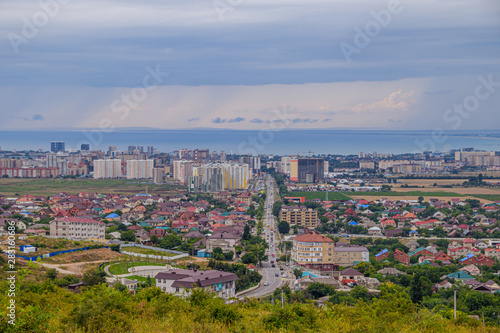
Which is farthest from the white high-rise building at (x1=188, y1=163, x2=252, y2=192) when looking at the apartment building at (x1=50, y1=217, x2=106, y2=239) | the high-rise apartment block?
the high-rise apartment block

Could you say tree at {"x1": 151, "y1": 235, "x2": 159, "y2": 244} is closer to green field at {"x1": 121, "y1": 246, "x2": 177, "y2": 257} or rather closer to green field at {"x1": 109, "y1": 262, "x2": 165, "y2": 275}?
green field at {"x1": 121, "y1": 246, "x2": 177, "y2": 257}

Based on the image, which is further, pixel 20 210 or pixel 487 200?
pixel 487 200

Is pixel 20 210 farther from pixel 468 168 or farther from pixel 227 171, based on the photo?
pixel 468 168

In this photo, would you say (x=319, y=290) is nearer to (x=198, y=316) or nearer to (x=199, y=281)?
(x=199, y=281)

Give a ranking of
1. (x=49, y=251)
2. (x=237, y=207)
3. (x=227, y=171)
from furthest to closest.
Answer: (x=227, y=171) < (x=237, y=207) < (x=49, y=251)

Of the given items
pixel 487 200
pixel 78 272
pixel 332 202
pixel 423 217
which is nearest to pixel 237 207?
pixel 332 202

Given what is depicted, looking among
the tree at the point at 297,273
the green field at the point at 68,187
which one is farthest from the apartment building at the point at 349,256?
the green field at the point at 68,187

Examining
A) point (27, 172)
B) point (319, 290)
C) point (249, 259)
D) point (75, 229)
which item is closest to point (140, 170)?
point (27, 172)
